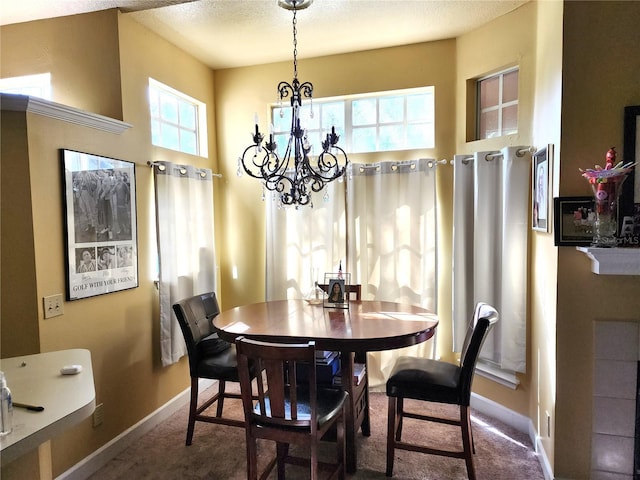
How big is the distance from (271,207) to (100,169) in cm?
142

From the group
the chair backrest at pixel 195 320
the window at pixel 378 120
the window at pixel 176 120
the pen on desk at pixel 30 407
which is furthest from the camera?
the window at pixel 378 120

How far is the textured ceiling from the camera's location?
8.36 feet

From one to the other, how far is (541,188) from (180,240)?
255 cm

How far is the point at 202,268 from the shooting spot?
3.30 metres

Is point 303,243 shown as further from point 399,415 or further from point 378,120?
point 399,415

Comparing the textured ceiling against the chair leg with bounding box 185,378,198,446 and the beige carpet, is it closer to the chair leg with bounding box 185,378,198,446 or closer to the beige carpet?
the chair leg with bounding box 185,378,198,446

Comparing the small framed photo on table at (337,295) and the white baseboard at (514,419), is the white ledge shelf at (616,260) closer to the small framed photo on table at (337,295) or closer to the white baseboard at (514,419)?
the white baseboard at (514,419)

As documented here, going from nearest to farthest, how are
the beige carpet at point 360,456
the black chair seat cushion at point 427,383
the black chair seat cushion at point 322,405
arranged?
the black chair seat cushion at point 322,405 → the black chair seat cushion at point 427,383 → the beige carpet at point 360,456

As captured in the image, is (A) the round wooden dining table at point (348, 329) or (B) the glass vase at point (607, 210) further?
(A) the round wooden dining table at point (348, 329)

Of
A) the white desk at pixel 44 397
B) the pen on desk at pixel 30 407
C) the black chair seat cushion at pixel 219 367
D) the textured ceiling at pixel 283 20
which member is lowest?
the black chair seat cushion at pixel 219 367

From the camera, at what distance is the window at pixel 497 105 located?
2838 millimetres

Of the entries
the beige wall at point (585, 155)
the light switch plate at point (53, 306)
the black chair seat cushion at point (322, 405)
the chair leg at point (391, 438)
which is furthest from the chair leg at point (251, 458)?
the beige wall at point (585, 155)

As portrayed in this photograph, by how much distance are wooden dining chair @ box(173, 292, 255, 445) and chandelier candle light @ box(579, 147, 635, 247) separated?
2185 mm

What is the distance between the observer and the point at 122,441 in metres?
2.55
